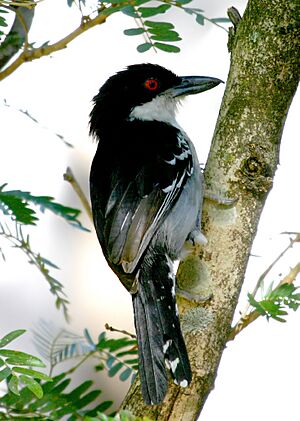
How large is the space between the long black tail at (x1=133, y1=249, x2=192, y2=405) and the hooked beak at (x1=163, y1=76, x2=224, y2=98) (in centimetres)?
106

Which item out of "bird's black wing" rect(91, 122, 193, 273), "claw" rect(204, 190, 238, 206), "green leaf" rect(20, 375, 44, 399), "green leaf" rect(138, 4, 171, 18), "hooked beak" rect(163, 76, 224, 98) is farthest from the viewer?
"hooked beak" rect(163, 76, 224, 98)

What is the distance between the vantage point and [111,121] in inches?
184

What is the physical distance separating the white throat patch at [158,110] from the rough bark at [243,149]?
1.07 m

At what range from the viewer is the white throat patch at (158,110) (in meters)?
4.64

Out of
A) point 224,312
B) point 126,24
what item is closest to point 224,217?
point 224,312

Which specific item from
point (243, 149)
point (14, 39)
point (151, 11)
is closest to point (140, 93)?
point (14, 39)

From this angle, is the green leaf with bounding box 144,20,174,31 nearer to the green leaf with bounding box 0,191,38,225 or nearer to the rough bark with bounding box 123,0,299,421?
the rough bark with bounding box 123,0,299,421

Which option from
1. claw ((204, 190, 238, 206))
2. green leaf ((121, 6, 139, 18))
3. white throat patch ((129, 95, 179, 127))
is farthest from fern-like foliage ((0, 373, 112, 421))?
white throat patch ((129, 95, 179, 127))

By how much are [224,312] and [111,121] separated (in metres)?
1.76

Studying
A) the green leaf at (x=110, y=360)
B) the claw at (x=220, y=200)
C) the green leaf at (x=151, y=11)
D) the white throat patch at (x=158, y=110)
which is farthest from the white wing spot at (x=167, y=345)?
the white throat patch at (x=158, y=110)

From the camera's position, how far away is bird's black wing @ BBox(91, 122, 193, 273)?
12.5ft

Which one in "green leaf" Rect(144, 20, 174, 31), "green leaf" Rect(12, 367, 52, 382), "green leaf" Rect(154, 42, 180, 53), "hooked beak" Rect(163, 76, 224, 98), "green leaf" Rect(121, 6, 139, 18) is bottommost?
"green leaf" Rect(12, 367, 52, 382)

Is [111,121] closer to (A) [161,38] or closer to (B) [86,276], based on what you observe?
(A) [161,38]

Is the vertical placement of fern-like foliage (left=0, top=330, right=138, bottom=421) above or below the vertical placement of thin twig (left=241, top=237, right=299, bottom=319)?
below
